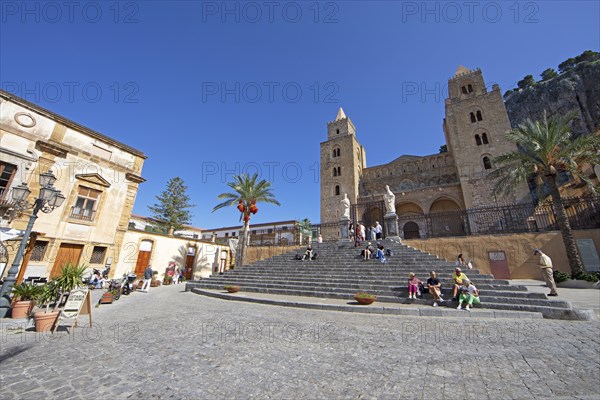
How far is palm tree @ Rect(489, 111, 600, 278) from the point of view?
11570 mm

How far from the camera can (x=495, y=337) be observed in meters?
4.61

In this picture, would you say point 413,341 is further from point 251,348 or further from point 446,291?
point 446,291

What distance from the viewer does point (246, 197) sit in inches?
824

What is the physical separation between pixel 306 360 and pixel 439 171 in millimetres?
33224

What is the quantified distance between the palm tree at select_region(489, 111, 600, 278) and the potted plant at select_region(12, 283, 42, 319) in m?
20.6

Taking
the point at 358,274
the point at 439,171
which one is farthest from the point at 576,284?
the point at 439,171

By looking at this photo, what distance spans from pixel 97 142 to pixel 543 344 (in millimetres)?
21991

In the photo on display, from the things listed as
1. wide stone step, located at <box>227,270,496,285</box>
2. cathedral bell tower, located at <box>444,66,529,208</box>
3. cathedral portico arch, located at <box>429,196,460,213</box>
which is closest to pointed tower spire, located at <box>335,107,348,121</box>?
cathedral bell tower, located at <box>444,66,529,208</box>

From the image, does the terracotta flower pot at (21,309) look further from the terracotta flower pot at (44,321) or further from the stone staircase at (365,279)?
the stone staircase at (365,279)

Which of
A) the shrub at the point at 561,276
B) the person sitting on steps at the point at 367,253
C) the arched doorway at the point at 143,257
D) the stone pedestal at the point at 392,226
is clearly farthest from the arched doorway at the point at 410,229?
the arched doorway at the point at 143,257

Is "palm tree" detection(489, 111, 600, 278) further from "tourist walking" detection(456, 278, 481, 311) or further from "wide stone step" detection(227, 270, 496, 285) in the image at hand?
"tourist walking" detection(456, 278, 481, 311)

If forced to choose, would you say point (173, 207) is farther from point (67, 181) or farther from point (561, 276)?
point (561, 276)

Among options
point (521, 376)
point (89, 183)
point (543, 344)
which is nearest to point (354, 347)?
point (521, 376)

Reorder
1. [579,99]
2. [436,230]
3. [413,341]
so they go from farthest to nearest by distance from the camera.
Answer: [579,99] → [436,230] → [413,341]
